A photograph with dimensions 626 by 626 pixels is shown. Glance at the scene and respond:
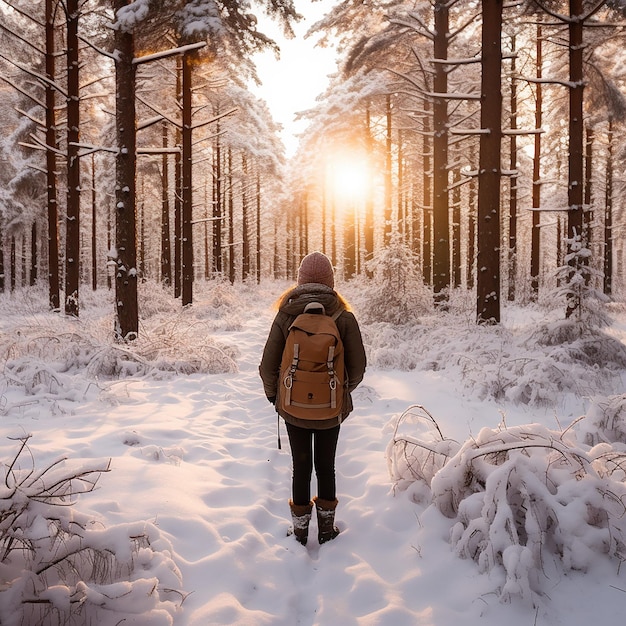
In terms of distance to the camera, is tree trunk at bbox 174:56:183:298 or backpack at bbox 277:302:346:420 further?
tree trunk at bbox 174:56:183:298

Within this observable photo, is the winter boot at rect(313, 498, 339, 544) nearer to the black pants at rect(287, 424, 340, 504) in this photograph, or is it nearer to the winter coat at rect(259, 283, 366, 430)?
the black pants at rect(287, 424, 340, 504)

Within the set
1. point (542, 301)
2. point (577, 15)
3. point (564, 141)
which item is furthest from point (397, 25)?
point (564, 141)

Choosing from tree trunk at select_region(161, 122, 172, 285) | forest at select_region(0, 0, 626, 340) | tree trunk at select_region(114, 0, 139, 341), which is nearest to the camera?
tree trunk at select_region(114, 0, 139, 341)

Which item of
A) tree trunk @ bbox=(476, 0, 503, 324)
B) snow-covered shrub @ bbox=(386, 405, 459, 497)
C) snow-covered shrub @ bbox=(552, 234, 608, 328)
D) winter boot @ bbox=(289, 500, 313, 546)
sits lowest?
winter boot @ bbox=(289, 500, 313, 546)

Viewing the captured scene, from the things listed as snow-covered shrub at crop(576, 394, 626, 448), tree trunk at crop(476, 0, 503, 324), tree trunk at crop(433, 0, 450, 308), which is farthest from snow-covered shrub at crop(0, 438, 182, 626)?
tree trunk at crop(433, 0, 450, 308)

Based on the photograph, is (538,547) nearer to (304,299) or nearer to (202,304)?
(304,299)

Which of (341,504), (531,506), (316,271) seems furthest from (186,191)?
(531,506)

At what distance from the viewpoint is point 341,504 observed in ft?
11.8

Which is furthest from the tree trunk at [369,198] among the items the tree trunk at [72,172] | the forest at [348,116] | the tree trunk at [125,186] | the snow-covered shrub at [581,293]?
the tree trunk at [125,186]

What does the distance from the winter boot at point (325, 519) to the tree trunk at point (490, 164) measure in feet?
21.7

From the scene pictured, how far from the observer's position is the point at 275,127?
31578mm

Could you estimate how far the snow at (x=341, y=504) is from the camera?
224 cm

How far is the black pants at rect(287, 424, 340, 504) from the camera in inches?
120

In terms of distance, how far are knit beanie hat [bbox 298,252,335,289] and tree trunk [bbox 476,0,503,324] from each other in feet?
20.9
